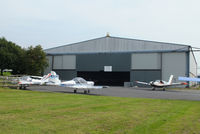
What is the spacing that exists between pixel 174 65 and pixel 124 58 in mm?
9676

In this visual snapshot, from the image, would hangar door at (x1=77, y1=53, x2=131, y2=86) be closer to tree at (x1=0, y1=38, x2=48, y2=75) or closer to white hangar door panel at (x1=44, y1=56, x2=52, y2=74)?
white hangar door panel at (x1=44, y1=56, x2=52, y2=74)

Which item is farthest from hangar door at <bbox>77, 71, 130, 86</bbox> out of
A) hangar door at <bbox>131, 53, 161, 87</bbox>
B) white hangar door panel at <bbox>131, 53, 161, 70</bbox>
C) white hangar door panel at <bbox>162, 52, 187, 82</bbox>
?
white hangar door panel at <bbox>162, 52, 187, 82</bbox>

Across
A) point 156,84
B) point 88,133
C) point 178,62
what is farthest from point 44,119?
point 178,62

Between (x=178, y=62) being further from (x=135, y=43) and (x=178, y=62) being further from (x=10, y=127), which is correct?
(x=10, y=127)

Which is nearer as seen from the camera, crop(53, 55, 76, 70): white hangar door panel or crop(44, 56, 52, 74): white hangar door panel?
crop(53, 55, 76, 70): white hangar door panel

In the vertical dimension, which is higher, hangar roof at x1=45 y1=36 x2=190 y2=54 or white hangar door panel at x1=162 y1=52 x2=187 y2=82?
hangar roof at x1=45 y1=36 x2=190 y2=54

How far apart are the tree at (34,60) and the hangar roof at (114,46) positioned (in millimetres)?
5337

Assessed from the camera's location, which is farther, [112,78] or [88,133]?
[112,78]

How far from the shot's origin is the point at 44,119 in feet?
25.4

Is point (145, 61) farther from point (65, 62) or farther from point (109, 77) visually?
point (65, 62)

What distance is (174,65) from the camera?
41969mm

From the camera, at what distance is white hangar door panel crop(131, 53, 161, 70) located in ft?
142

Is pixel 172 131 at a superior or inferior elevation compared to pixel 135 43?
inferior

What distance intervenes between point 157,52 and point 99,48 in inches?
474
